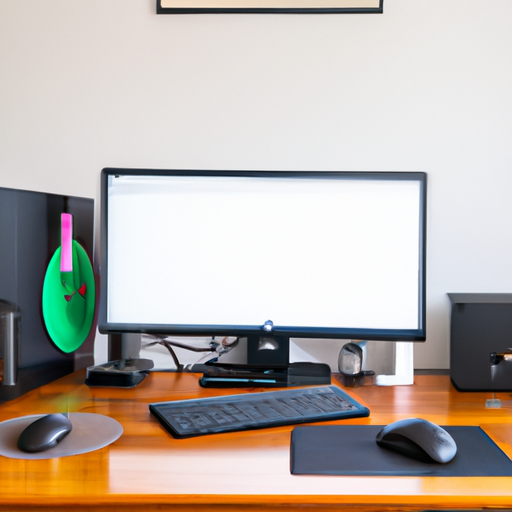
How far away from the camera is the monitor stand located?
3.59ft

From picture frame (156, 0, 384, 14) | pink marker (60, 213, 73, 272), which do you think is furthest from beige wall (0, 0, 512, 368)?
pink marker (60, 213, 73, 272)

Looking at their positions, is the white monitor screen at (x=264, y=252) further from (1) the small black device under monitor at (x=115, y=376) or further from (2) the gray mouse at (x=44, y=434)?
(2) the gray mouse at (x=44, y=434)

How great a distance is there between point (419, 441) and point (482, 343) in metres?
0.43

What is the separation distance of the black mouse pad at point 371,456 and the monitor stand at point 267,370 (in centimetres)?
26

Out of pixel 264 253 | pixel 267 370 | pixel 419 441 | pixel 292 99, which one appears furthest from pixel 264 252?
pixel 419 441

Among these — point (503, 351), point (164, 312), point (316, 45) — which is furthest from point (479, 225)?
point (164, 312)

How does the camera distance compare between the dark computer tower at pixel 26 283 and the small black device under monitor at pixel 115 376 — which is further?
the small black device under monitor at pixel 115 376

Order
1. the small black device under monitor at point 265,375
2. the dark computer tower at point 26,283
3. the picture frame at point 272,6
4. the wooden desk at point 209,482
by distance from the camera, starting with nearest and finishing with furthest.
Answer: the wooden desk at point 209,482 < the dark computer tower at point 26,283 < the small black device under monitor at point 265,375 < the picture frame at point 272,6

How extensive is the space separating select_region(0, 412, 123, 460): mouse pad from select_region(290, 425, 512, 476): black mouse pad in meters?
0.30

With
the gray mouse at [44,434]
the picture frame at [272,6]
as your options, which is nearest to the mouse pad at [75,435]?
the gray mouse at [44,434]

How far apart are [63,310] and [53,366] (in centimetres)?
12

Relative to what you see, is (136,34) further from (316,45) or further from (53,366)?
(53,366)

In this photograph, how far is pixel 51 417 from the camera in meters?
0.81

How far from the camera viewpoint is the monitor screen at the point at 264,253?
1093mm
